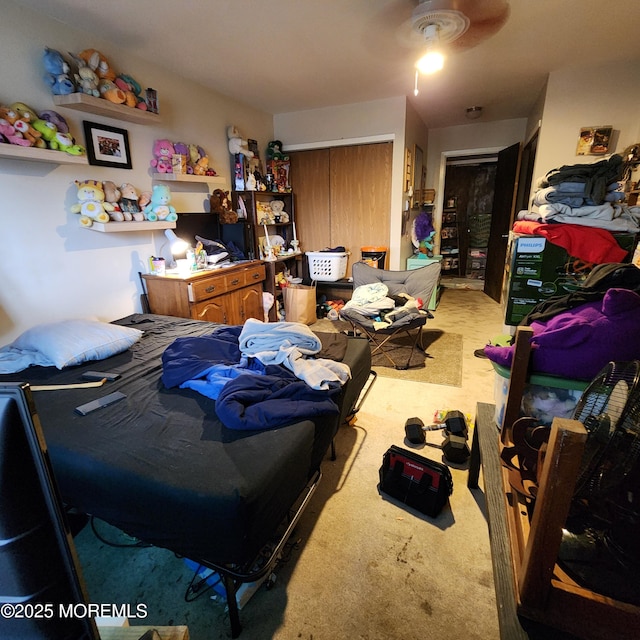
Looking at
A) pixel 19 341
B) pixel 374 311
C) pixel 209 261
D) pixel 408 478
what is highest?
pixel 209 261

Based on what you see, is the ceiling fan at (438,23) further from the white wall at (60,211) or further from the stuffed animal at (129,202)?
the stuffed animal at (129,202)

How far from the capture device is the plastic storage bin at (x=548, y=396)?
1.42 m

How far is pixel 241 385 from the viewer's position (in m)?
1.48

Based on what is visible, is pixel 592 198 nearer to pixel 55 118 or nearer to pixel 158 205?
pixel 158 205

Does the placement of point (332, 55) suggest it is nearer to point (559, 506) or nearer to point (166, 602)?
point (559, 506)

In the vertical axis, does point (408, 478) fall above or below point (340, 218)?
below

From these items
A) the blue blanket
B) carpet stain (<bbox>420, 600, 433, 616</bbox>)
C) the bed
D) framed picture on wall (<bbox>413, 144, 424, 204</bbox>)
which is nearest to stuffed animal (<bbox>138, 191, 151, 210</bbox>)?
the blue blanket

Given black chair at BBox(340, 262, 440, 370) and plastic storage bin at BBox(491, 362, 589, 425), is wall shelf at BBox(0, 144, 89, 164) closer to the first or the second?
black chair at BBox(340, 262, 440, 370)

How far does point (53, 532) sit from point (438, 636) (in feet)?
4.28

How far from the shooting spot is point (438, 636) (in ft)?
3.88

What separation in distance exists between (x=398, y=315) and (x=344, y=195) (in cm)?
205

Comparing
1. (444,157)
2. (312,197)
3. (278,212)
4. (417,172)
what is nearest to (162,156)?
(278,212)

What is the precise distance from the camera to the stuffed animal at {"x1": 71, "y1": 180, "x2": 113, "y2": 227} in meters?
2.38

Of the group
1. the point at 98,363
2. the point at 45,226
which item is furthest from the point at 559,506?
the point at 45,226
